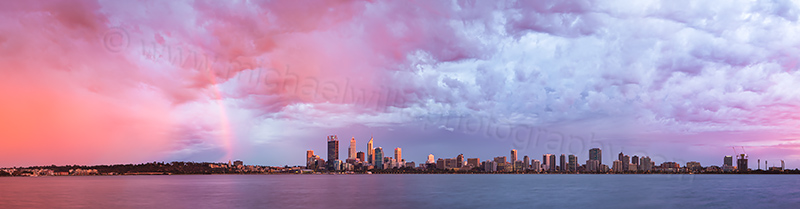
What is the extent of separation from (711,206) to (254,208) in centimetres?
8375

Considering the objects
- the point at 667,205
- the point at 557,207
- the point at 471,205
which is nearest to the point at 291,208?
the point at 471,205

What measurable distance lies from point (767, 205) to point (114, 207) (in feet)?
405

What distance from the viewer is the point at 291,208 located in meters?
92.4

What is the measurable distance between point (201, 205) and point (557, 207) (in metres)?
65.6

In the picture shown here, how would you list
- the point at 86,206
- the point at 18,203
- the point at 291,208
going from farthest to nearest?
the point at 18,203 → the point at 86,206 → the point at 291,208

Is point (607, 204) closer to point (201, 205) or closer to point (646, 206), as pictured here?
point (646, 206)

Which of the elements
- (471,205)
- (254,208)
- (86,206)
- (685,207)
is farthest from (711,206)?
(86,206)

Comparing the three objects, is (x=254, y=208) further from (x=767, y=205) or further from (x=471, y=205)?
(x=767, y=205)

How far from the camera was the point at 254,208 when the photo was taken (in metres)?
93.4

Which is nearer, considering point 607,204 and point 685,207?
point 685,207

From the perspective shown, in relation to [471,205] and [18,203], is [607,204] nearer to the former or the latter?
[471,205]

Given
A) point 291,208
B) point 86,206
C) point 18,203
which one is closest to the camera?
point 291,208

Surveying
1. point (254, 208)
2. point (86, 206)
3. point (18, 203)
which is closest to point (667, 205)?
point (254, 208)

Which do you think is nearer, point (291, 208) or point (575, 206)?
point (291, 208)
